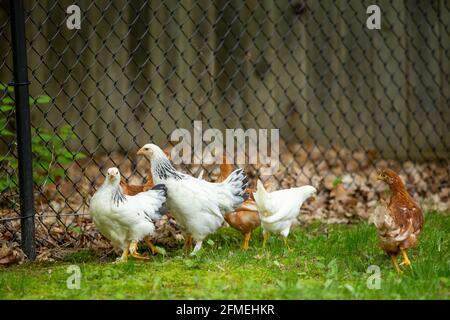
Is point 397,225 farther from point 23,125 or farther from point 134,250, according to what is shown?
point 23,125

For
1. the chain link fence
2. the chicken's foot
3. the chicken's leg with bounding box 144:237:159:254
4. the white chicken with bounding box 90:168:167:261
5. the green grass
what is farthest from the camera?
the chain link fence

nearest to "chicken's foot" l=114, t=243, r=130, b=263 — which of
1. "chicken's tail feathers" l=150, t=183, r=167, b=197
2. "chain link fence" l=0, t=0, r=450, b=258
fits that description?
"chicken's tail feathers" l=150, t=183, r=167, b=197

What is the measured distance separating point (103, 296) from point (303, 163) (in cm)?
430

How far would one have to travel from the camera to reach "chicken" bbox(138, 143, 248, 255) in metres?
4.84

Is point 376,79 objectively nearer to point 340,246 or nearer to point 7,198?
point 340,246

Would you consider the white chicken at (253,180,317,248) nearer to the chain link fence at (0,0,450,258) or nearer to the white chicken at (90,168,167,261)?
the white chicken at (90,168,167,261)

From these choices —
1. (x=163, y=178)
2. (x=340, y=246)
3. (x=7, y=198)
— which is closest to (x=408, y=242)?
(x=340, y=246)

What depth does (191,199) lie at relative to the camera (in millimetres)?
4836

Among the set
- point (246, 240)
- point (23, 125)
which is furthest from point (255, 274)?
point (23, 125)

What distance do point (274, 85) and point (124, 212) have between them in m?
3.51

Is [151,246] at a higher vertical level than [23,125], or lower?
lower

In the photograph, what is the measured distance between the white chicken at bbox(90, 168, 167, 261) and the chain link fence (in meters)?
2.05

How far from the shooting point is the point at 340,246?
5.11 m
